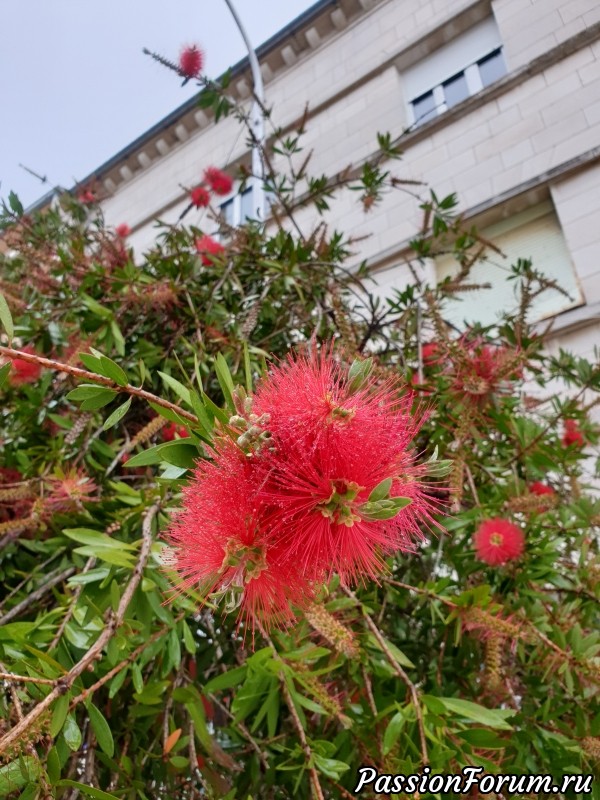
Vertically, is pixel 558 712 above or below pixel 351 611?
below

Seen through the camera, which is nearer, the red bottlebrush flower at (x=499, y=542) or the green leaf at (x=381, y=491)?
the green leaf at (x=381, y=491)

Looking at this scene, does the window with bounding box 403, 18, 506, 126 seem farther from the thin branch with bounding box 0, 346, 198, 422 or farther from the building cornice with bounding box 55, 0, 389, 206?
the thin branch with bounding box 0, 346, 198, 422

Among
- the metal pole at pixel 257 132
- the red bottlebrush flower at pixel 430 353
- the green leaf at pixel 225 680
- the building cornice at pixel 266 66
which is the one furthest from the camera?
the building cornice at pixel 266 66

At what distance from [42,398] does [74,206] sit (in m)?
2.24

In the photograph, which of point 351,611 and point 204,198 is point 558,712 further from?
point 204,198

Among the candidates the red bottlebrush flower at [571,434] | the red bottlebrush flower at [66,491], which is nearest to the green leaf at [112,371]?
the red bottlebrush flower at [66,491]

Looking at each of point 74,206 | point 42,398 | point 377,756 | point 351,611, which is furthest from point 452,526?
point 74,206

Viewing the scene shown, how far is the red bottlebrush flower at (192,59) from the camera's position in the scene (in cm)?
262

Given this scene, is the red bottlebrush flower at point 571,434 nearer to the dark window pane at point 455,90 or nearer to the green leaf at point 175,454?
the green leaf at point 175,454

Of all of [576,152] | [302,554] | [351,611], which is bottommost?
[351,611]

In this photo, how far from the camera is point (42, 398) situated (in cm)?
146

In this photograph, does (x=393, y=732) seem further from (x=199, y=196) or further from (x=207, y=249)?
(x=199, y=196)

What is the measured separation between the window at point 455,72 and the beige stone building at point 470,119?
0.04ft

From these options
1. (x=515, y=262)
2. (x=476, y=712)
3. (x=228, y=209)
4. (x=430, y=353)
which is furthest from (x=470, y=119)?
(x=476, y=712)
